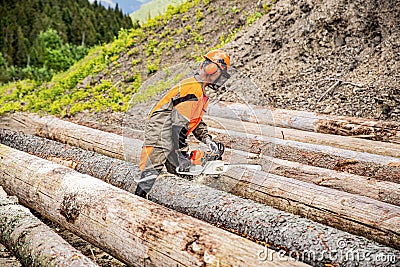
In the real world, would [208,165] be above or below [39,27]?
below

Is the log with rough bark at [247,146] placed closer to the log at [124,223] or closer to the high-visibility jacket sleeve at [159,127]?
the high-visibility jacket sleeve at [159,127]

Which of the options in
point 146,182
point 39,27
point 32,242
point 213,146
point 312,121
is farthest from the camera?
point 39,27

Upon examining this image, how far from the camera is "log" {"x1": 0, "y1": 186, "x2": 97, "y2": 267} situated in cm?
290

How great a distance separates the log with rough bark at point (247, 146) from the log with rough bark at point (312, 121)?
87 cm

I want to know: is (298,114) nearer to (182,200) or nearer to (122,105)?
(182,200)

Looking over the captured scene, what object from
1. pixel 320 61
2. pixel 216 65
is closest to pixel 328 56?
pixel 320 61

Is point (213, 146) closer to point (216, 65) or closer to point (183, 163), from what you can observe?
point (183, 163)

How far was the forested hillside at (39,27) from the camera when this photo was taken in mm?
57469

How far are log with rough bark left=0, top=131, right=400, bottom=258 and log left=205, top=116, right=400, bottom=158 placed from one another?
1957 millimetres

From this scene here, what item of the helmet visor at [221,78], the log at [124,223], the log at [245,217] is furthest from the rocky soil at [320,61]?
the log at [124,223]

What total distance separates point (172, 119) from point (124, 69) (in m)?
7.90

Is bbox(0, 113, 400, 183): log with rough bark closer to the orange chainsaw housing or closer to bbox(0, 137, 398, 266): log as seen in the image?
bbox(0, 137, 398, 266): log

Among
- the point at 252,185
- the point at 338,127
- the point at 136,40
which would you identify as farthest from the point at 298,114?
the point at 136,40

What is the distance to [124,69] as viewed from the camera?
11555mm
